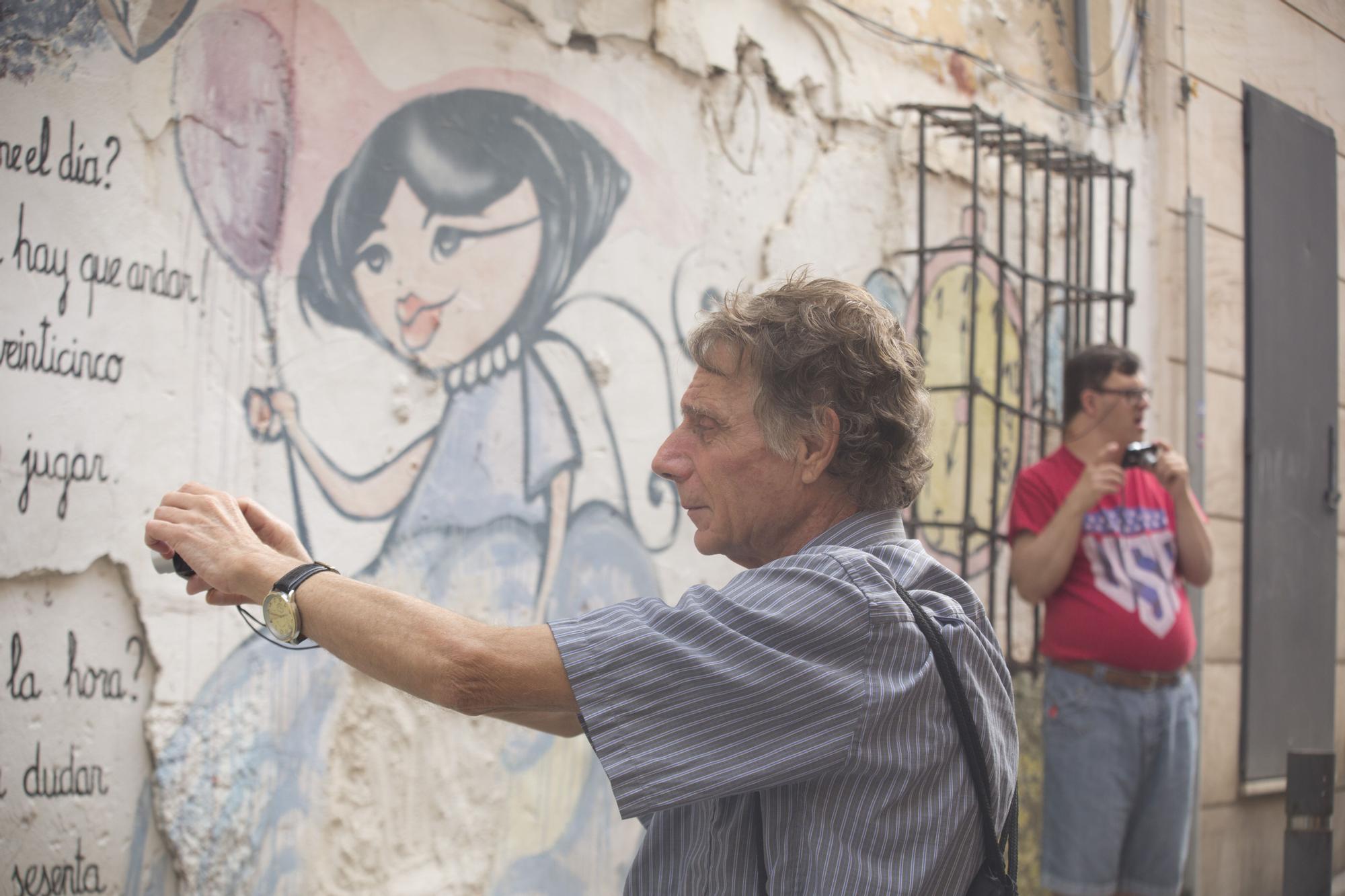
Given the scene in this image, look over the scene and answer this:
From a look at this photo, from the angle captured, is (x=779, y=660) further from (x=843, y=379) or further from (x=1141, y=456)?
(x=1141, y=456)

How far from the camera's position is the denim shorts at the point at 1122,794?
3.51 meters

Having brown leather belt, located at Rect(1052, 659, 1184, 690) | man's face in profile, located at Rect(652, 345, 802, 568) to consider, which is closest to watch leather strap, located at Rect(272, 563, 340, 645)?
man's face in profile, located at Rect(652, 345, 802, 568)

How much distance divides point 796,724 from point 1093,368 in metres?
2.72

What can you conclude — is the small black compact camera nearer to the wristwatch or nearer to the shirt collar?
the shirt collar

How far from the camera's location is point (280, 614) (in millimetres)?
1525

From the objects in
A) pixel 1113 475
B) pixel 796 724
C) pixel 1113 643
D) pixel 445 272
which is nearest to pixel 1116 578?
pixel 1113 643

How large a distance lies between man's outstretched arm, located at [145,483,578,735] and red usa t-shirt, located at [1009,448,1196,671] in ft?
8.05

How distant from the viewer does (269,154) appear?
273cm

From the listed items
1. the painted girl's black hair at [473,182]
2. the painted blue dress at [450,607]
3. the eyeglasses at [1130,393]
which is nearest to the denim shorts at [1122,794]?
the eyeglasses at [1130,393]

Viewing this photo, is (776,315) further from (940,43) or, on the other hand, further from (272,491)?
(940,43)

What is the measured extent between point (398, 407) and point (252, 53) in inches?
32.9

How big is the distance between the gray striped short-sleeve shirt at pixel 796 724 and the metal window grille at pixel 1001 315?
2684 millimetres

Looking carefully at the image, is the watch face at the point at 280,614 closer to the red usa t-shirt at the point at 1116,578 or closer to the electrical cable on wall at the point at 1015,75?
the red usa t-shirt at the point at 1116,578

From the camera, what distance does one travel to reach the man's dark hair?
3.79m
